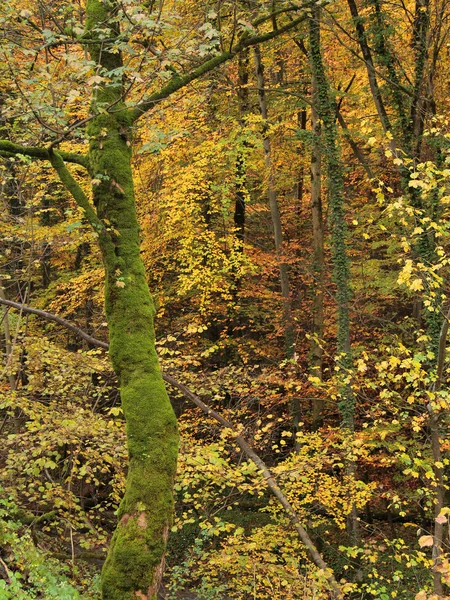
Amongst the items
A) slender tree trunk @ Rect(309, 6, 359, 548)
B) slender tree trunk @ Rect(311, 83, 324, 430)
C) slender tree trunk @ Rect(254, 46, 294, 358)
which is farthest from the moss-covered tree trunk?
slender tree trunk @ Rect(254, 46, 294, 358)

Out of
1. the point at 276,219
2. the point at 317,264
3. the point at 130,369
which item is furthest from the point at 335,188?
the point at 130,369

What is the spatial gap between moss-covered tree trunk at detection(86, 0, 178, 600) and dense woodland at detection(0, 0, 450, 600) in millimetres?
23

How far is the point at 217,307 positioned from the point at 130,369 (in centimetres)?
966

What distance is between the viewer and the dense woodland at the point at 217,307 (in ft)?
16.0

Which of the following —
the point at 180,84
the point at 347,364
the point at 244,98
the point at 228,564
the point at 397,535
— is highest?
the point at 244,98

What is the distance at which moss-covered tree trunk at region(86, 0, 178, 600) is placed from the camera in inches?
161

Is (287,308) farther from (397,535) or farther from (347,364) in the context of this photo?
(397,535)

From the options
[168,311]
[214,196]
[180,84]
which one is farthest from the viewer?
[168,311]

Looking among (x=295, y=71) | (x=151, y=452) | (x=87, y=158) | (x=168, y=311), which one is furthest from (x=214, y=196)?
(x=151, y=452)

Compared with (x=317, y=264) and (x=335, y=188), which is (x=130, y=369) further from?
(x=317, y=264)

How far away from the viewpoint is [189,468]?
688cm

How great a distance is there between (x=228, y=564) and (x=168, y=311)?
10404 mm

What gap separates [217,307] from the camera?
14.6m

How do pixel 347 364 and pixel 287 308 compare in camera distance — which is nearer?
pixel 347 364
